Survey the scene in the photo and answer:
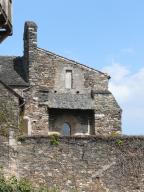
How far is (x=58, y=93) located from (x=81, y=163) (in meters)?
8.06

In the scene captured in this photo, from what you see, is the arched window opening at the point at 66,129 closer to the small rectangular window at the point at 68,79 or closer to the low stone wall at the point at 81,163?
the small rectangular window at the point at 68,79

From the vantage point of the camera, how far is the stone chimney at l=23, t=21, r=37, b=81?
4150 centimetres

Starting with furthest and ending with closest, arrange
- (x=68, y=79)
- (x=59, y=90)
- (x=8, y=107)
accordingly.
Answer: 1. (x=68, y=79)
2. (x=59, y=90)
3. (x=8, y=107)

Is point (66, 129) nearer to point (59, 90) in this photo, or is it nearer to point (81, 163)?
point (59, 90)

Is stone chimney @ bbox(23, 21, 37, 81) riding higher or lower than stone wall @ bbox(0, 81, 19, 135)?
higher

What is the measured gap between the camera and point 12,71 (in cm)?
4169

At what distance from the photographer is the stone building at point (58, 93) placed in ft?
132

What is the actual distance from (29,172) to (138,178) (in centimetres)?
509

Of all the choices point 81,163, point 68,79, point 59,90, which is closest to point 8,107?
point 81,163

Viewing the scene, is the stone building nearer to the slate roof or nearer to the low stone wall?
the slate roof

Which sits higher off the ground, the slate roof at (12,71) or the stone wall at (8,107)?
the slate roof at (12,71)

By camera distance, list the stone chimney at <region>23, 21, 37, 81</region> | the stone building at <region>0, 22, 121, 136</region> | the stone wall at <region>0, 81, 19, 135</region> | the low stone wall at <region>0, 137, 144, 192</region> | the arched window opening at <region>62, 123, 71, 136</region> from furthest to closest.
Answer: the stone chimney at <region>23, 21, 37, 81</region> → the arched window opening at <region>62, 123, 71, 136</region> → the stone building at <region>0, 22, 121, 136</region> → the stone wall at <region>0, 81, 19, 135</region> → the low stone wall at <region>0, 137, 144, 192</region>

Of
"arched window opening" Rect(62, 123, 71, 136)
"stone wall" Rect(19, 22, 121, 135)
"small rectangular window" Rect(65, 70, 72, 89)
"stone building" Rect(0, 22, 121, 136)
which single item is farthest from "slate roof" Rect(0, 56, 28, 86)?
"arched window opening" Rect(62, 123, 71, 136)

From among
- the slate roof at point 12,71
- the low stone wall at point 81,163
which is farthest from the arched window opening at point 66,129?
the low stone wall at point 81,163
